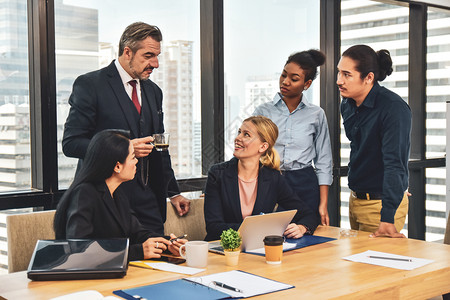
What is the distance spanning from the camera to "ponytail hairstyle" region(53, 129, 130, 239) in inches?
84.1

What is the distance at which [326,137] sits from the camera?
326 cm

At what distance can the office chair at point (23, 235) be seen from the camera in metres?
2.33

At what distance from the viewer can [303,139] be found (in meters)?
3.20

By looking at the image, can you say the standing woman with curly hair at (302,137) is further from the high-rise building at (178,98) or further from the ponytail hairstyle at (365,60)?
the high-rise building at (178,98)

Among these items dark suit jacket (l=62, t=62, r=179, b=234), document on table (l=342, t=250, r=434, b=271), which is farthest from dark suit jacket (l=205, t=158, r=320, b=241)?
document on table (l=342, t=250, r=434, b=271)

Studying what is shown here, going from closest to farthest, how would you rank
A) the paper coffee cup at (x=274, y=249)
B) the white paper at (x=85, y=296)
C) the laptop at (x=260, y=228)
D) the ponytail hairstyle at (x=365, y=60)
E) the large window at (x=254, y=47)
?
the white paper at (x=85, y=296) < the paper coffee cup at (x=274, y=249) < the laptop at (x=260, y=228) < the ponytail hairstyle at (x=365, y=60) < the large window at (x=254, y=47)

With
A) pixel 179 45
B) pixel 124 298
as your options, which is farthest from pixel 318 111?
pixel 124 298

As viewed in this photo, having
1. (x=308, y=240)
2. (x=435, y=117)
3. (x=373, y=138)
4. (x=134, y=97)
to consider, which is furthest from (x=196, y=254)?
(x=435, y=117)

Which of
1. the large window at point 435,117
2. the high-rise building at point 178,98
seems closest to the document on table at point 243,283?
the high-rise building at point 178,98

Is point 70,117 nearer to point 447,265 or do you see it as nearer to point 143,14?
point 143,14

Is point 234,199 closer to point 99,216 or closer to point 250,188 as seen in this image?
point 250,188

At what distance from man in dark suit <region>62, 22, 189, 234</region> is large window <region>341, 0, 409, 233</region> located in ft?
8.65

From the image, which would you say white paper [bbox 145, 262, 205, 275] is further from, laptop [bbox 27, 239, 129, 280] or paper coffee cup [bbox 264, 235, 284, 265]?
paper coffee cup [bbox 264, 235, 284, 265]

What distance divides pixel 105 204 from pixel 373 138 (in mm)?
1430
